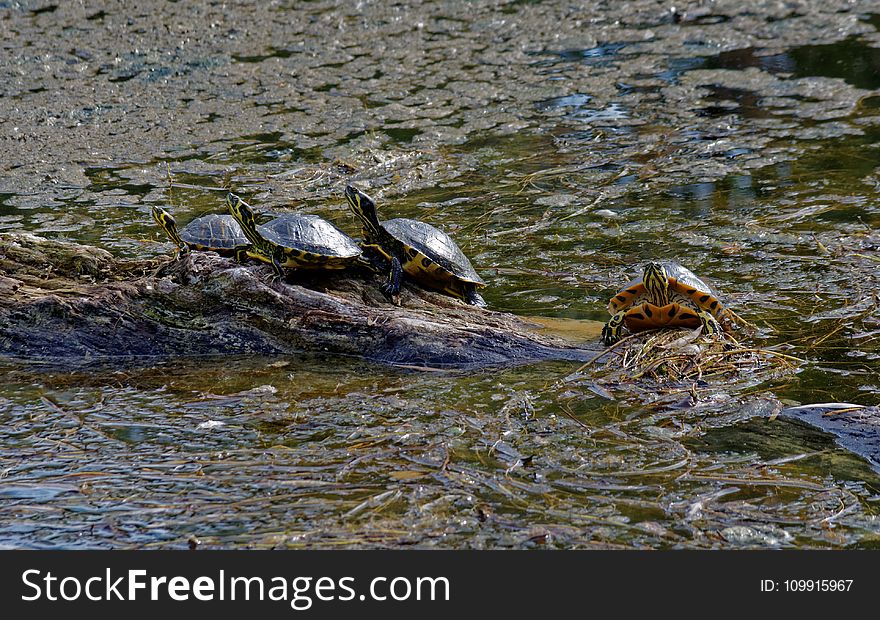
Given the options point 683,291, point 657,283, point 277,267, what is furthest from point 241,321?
point 683,291

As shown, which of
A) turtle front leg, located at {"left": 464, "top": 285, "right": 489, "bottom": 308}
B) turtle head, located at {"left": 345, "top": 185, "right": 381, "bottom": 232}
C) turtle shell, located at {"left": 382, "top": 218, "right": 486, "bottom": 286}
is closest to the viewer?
turtle shell, located at {"left": 382, "top": 218, "right": 486, "bottom": 286}

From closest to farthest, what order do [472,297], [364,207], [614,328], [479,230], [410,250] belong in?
1. [614,328]
2. [410,250]
3. [364,207]
4. [472,297]
5. [479,230]

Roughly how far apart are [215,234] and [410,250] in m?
1.31

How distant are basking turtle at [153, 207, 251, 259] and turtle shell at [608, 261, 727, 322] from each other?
6.60 ft

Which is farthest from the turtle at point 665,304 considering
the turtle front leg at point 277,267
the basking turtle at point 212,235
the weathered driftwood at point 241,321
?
the basking turtle at point 212,235

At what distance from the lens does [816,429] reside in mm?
3814

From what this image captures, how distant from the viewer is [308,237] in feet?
15.0

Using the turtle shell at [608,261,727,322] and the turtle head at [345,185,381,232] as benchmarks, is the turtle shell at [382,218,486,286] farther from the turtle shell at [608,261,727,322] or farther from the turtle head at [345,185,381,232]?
the turtle shell at [608,261,727,322]

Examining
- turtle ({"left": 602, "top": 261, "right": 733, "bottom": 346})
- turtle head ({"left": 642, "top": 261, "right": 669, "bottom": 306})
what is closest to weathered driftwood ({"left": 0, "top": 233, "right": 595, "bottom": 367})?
turtle ({"left": 602, "top": 261, "right": 733, "bottom": 346})

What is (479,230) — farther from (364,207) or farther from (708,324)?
(708,324)

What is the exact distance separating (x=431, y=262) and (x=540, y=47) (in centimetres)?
659

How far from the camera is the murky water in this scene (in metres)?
3.30

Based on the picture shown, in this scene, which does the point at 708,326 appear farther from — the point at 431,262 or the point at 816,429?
the point at 431,262
